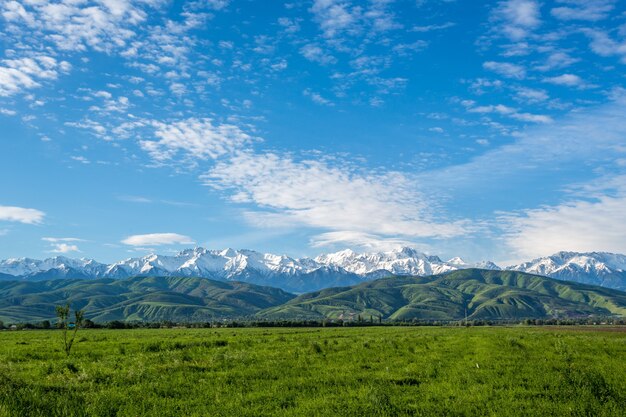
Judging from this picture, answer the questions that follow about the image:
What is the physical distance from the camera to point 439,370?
84.1ft

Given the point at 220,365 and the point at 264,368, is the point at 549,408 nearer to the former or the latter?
the point at 264,368

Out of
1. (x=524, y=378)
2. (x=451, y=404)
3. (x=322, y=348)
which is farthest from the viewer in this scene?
(x=322, y=348)

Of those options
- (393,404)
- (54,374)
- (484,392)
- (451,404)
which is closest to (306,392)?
(393,404)

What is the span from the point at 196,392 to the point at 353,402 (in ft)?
24.4

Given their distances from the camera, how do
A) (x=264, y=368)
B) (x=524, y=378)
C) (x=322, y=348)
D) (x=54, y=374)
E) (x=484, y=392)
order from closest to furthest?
1. (x=484, y=392)
2. (x=524, y=378)
3. (x=54, y=374)
4. (x=264, y=368)
5. (x=322, y=348)

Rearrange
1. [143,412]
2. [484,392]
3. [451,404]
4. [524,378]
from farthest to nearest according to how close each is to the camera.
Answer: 1. [524,378]
2. [484,392]
3. [451,404]
4. [143,412]

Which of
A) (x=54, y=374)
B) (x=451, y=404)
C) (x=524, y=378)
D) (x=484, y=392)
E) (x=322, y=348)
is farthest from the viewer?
(x=322, y=348)

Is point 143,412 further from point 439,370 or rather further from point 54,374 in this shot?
point 439,370

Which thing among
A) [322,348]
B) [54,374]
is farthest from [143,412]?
[322,348]

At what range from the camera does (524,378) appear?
76.0 ft

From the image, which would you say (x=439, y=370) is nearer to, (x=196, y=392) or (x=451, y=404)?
(x=451, y=404)

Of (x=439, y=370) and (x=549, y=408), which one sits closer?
(x=549, y=408)

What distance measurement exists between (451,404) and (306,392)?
20.9 ft

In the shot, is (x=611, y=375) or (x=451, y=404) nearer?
(x=451, y=404)
